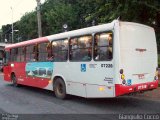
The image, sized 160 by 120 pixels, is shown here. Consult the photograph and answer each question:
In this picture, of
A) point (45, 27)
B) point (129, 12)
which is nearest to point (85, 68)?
point (129, 12)

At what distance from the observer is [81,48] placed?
478 inches

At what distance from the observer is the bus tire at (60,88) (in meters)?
13.2

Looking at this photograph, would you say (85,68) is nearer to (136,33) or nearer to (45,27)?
(136,33)

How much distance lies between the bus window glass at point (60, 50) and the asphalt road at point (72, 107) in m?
1.75

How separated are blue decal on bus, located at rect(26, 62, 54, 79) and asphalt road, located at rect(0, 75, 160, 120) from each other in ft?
3.35

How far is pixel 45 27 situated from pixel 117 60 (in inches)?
2113

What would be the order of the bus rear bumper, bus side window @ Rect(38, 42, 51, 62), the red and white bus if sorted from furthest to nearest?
bus side window @ Rect(38, 42, 51, 62), the red and white bus, the bus rear bumper

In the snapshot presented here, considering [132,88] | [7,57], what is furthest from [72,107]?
[7,57]

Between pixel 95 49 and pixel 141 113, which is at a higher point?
pixel 95 49

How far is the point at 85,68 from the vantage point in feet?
38.6

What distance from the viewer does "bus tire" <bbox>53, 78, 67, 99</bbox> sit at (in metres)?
13.2

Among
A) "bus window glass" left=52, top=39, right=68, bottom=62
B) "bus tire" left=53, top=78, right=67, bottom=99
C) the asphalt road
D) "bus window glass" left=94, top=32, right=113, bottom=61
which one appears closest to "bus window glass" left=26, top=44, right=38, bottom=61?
"bus window glass" left=52, top=39, right=68, bottom=62

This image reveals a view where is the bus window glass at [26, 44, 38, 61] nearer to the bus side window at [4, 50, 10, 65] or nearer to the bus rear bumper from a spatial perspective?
the bus side window at [4, 50, 10, 65]

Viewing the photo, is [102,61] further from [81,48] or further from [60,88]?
[60,88]
